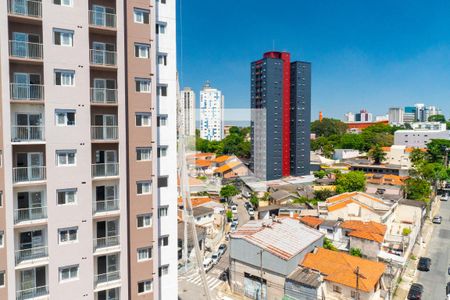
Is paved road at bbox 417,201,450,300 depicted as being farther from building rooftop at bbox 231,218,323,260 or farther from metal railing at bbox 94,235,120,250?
metal railing at bbox 94,235,120,250

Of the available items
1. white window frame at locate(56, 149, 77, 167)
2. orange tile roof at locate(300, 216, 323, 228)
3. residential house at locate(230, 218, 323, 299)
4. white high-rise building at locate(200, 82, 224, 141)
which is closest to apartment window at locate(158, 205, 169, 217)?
white window frame at locate(56, 149, 77, 167)

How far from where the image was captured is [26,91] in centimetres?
977

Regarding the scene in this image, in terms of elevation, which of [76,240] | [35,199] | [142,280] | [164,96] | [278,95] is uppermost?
[278,95]

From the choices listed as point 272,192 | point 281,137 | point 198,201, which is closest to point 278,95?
point 281,137

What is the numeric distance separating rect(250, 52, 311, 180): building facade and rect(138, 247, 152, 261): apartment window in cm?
4275

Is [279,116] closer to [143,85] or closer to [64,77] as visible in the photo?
[143,85]

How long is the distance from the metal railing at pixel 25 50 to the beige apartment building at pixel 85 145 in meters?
0.03

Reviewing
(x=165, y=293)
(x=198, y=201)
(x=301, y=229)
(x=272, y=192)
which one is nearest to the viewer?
(x=165, y=293)

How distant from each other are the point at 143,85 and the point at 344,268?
620 inches

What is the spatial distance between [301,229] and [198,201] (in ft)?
54.6

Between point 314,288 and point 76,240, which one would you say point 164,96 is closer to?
point 76,240

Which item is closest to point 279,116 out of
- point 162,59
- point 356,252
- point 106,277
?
point 356,252

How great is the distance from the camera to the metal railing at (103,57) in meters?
10.5

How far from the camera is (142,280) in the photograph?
1163 centimetres
